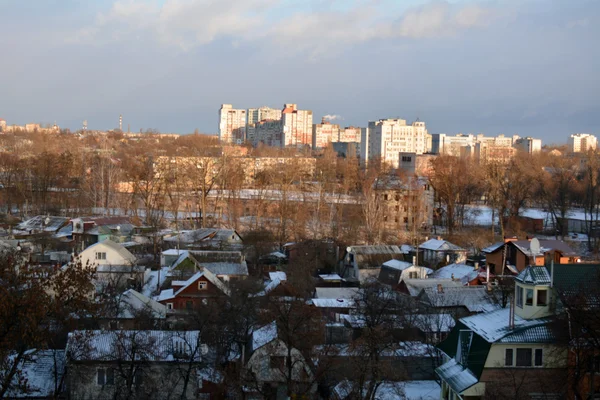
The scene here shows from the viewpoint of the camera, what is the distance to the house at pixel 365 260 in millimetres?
20625

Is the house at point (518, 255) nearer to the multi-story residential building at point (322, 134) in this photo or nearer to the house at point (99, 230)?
the house at point (99, 230)

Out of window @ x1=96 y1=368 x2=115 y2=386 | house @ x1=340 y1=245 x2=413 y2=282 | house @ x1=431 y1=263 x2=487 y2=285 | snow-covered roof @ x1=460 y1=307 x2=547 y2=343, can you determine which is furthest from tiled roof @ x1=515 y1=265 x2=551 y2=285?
house @ x1=340 y1=245 x2=413 y2=282

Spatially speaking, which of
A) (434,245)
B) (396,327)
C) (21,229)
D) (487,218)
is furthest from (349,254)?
(487,218)

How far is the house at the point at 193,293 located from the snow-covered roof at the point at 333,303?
222 centimetres

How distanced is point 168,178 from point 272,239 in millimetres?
14565

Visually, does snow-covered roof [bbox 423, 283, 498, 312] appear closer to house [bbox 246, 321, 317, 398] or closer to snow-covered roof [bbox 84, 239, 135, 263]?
house [bbox 246, 321, 317, 398]

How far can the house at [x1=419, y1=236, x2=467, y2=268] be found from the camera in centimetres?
2256

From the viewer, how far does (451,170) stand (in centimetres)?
4094

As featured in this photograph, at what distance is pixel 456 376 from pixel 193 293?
8.24 meters

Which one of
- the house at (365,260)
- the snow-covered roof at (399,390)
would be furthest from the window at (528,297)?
the house at (365,260)

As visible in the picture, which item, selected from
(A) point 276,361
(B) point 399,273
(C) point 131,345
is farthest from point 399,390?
(B) point 399,273

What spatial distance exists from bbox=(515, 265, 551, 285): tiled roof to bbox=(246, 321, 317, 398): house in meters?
3.26

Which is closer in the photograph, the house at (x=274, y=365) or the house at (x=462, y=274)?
the house at (x=274, y=365)

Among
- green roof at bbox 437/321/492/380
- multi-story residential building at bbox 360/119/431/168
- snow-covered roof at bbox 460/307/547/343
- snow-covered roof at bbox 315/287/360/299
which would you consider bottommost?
snow-covered roof at bbox 315/287/360/299
